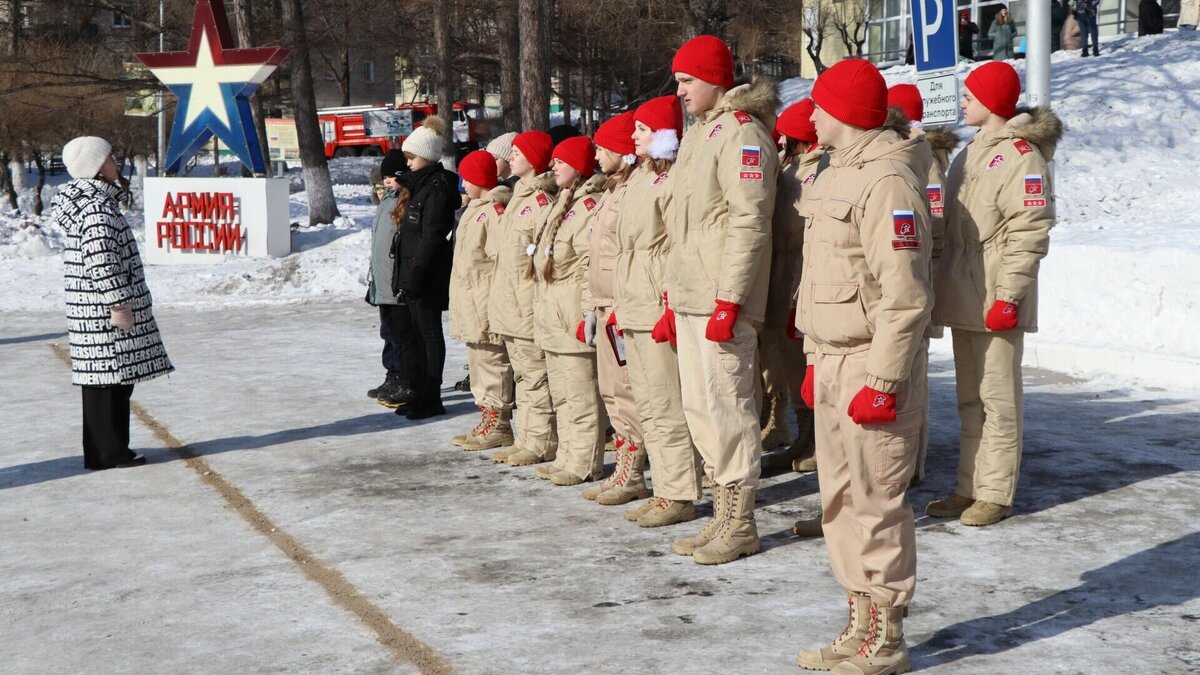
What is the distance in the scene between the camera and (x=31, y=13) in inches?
1400

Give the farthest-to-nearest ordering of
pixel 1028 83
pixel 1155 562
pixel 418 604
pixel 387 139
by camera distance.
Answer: pixel 387 139 → pixel 1028 83 → pixel 1155 562 → pixel 418 604

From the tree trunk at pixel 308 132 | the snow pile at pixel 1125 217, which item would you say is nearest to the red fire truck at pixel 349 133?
the snow pile at pixel 1125 217

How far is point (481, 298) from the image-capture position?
769 cm

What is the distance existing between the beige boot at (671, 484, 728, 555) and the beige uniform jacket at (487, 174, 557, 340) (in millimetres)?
2049

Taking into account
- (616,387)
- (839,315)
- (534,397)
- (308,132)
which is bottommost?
(534,397)

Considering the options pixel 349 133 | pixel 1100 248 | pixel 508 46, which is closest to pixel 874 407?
pixel 1100 248

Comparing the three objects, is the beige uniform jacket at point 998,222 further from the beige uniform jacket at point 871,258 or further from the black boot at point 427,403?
the black boot at point 427,403

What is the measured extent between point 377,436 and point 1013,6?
2890cm

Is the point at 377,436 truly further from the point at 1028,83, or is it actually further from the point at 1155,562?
the point at 1028,83

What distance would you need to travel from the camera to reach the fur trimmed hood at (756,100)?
5340mm

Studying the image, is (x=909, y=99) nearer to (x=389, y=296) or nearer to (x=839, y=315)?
(x=839, y=315)

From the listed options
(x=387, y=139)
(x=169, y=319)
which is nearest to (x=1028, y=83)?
(x=169, y=319)

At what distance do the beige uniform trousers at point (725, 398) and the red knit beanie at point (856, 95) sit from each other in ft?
4.28

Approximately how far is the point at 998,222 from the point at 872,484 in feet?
7.09
